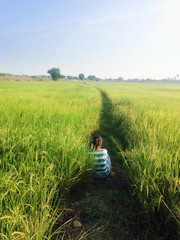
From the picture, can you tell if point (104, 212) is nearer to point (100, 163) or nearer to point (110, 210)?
point (110, 210)

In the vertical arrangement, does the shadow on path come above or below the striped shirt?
below

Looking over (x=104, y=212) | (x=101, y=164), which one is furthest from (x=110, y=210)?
(x=101, y=164)

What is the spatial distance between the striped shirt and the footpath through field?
11 cm

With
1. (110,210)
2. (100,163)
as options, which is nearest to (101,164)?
(100,163)

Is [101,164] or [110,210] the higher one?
[101,164]

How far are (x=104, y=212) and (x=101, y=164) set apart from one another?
54cm

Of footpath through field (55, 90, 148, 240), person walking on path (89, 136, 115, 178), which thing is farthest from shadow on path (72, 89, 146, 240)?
person walking on path (89, 136, 115, 178)

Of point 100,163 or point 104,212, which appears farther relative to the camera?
point 100,163

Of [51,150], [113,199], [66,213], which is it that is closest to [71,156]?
[51,150]

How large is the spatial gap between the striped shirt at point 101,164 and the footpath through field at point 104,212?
11 centimetres

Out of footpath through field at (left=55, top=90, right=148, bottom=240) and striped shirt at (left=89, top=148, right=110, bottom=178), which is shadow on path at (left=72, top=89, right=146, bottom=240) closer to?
footpath through field at (left=55, top=90, right=148, bottom=240)

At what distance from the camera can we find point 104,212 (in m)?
1.42

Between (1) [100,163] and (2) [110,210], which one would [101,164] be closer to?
(1) [100,163]

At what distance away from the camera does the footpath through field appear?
3.97 feet
